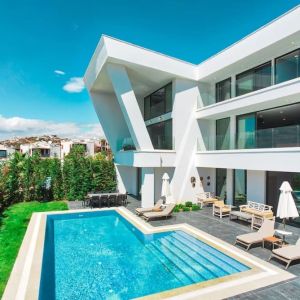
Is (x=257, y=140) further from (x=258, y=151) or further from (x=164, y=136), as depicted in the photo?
(x=164, y=136)

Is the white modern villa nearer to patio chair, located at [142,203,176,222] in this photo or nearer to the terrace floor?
patio chair, located at [142,203,176,222]

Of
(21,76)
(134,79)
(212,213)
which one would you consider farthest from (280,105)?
(21,76)

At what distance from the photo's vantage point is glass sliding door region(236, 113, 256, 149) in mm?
14561

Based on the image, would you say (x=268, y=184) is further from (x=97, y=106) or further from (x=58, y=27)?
(x=58, y=27)

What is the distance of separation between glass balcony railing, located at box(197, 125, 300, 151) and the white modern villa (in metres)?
0.05

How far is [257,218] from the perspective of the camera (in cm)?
1298

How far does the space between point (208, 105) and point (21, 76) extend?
70.5ft

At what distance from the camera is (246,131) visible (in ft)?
52.9

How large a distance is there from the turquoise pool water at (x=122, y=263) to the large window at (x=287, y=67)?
9.78m

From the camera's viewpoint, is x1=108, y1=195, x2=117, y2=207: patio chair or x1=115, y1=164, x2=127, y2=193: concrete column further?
x1=115, y1=164, x2=127, y2=193: concrete column

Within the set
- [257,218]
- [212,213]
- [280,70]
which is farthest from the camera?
[212,213]

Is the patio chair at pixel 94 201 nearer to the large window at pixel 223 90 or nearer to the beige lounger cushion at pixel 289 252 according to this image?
the large window at pixel 223 90

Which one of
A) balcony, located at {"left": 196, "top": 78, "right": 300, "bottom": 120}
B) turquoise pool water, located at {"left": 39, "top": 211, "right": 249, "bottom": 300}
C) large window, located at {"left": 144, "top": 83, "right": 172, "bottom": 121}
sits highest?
large window, located at {"left": 144, "top": 83, "right": 172, "bottom": 121}

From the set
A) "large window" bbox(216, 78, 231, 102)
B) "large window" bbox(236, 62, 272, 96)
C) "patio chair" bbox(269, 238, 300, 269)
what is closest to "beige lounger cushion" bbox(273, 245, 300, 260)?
"patio chair" bbox(269, 238, 300, 269)
